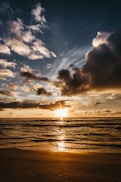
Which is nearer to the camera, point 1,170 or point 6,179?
point 6,179

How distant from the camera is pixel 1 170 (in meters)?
10.5

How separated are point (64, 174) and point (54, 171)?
770 mm

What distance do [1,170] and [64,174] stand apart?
324 centimetres

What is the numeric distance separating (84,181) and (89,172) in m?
1.91

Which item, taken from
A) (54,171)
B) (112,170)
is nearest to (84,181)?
(54,171)

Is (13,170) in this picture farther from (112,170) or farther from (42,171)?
(112,170)

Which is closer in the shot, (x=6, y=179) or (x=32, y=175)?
(x=6, y=179)

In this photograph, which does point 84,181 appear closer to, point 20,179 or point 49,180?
point 49,180

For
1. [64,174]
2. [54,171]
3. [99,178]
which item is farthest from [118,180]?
[54,171]

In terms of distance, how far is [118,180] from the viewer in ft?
29.4

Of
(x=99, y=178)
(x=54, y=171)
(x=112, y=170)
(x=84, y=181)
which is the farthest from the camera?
(x=112, y=170)

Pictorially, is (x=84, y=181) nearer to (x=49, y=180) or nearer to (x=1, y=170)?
(x=49, y=180)

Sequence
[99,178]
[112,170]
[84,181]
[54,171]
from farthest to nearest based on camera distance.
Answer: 1. [112,170]
2. [54,171]
3. [99,178]
4. [84,181]

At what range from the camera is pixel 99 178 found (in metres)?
9.26
